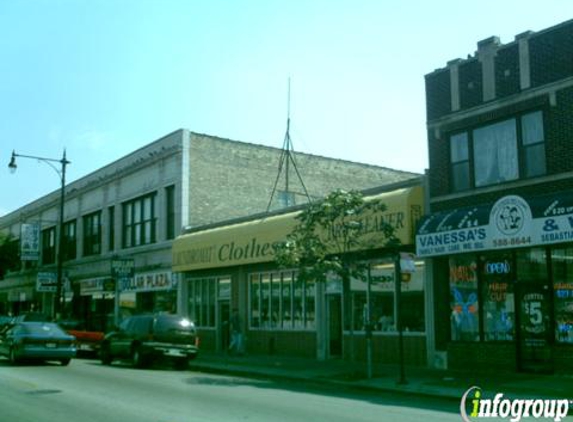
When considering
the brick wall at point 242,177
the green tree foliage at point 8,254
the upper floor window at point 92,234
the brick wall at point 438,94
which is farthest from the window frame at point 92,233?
the brick wall at point 438,94

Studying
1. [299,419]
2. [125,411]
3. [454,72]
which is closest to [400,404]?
[299,419]

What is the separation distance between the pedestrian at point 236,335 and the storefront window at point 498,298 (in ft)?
34.3

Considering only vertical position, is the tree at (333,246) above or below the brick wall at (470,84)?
below

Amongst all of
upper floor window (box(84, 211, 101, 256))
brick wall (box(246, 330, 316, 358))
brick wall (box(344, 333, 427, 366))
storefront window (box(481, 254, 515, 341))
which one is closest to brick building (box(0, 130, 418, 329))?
upper floor window (box(84, 211, 101, 256))

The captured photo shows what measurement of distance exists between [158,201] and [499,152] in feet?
62.7

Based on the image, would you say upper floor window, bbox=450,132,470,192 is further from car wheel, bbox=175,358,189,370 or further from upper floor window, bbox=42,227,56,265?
upper floor window, bbox=42,227,56,265

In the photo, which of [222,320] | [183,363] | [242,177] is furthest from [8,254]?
[183,363]

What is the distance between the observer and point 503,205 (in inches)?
723

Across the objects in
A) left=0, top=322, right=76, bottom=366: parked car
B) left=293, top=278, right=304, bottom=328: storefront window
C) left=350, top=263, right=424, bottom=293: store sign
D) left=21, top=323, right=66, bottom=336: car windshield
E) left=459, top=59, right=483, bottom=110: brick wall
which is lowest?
left=0, top=322, right=76, bottom=366: parked car

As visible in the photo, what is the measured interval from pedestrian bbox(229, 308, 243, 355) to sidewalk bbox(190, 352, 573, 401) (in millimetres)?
2416

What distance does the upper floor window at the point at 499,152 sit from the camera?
747 inches

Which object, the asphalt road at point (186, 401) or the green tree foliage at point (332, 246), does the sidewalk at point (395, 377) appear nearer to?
the asphalt road at point (186, 401)

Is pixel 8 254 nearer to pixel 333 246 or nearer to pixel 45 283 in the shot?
pixel 45 283

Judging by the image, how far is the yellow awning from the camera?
2122 cm
